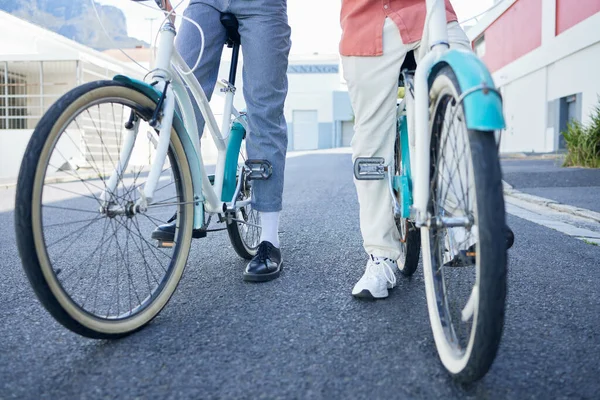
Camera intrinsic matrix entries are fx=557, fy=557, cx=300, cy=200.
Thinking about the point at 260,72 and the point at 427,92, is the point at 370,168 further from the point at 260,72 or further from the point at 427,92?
the point at 260,72

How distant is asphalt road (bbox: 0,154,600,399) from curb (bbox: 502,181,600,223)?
80.7 inches

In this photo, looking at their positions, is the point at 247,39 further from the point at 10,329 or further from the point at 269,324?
the point at 10,329

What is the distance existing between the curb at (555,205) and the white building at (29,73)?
37.0 ft

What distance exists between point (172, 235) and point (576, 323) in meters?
1.41

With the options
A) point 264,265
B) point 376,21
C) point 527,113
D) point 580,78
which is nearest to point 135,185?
point 264,265

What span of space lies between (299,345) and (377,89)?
3.31ft

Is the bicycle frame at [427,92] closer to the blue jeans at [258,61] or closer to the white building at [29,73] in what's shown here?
the blue jeans at [258,61]

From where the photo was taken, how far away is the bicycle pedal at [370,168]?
2.09m

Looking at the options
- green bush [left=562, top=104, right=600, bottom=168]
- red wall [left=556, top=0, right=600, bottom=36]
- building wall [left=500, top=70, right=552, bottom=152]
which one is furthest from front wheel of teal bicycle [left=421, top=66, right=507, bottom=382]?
building wall [left=500, top=70, right=552, bottom=152]

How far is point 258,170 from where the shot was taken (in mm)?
2545

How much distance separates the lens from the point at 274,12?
96.2 inches

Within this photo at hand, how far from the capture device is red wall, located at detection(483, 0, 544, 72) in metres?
18.6

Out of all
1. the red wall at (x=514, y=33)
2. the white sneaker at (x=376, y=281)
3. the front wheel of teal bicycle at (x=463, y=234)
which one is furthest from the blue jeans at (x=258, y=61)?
the red wall at (x=514, y=33)

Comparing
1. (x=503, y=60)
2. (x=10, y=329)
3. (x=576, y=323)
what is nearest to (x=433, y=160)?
(x=576, y=323)
